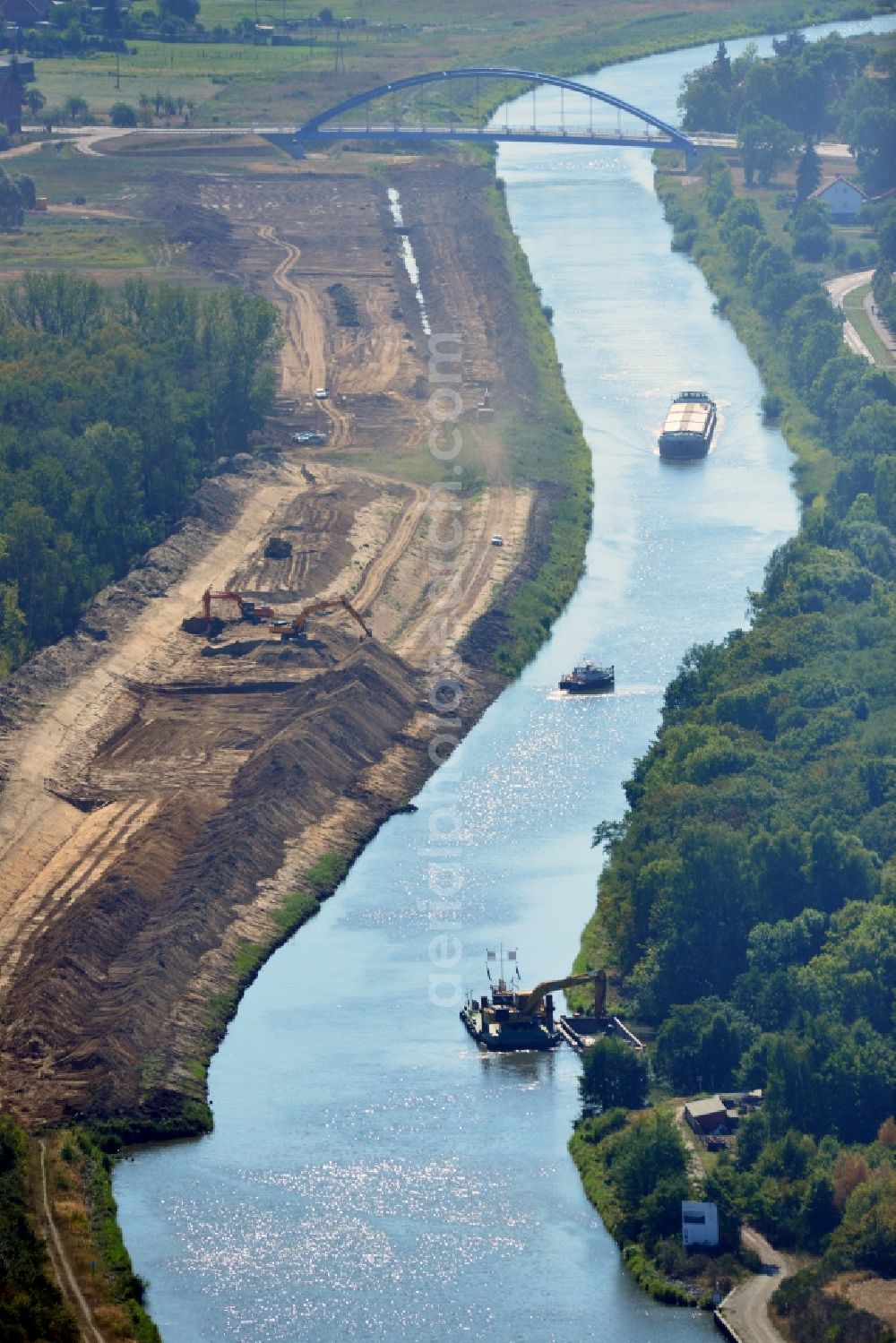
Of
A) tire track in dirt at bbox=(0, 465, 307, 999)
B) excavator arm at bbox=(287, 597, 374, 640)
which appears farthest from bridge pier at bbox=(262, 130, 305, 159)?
excavator arm at bbox=(287, 597, 374, 640)

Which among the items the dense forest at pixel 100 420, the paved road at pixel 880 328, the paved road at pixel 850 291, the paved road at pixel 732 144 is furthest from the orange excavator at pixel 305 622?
the paved road at pixel 732 144

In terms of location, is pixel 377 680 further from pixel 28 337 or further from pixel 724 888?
pixel 28 337

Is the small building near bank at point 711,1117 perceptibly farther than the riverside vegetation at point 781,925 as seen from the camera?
Yes

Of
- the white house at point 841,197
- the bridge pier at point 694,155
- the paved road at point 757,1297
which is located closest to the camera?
the paved road at point 757,1297

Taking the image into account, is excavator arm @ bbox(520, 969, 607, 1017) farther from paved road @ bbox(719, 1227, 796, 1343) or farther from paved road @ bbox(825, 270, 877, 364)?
paved road @ bbox(825, 270, 877, 364)

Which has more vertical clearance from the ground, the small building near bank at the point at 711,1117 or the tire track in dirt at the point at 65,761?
the tire track in dirt at the point at 65,761

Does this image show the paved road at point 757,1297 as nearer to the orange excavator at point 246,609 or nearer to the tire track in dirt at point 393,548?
the orange excavator at point 246,609
